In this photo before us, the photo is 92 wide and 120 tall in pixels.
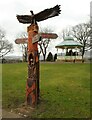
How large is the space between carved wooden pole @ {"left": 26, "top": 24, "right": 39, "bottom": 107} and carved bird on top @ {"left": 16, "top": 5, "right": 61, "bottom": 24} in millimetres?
236

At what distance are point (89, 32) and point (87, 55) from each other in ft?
19.2

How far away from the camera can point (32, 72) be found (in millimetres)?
9047

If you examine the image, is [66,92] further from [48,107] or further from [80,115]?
[80,115]

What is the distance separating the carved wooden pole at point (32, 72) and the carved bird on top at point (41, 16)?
0.24 m

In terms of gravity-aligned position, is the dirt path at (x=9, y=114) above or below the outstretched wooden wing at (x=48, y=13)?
below

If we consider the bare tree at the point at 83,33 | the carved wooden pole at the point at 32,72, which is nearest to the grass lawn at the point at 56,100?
the carved wooden pole at the point at 32,72

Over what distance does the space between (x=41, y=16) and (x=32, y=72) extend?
1.83 m

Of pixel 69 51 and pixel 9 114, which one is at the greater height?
pixel 69 51

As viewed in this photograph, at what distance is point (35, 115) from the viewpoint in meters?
7.89

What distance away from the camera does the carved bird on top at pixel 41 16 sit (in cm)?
864

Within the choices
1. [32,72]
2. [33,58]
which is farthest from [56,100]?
[33,58]

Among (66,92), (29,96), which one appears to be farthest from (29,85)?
(66,92)

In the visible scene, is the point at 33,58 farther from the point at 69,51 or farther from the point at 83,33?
the point at 83,33

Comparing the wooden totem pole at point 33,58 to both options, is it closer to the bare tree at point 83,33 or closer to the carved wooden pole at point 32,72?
the carved wooden pole at point 32,72
